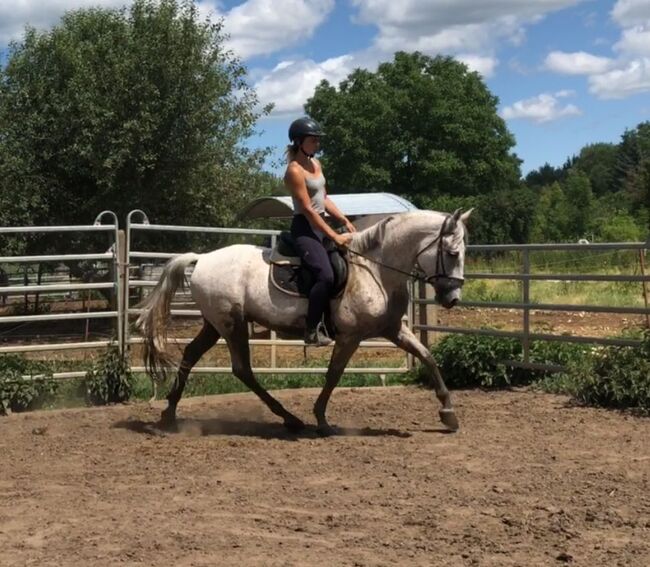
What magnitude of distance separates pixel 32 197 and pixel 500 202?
111ft

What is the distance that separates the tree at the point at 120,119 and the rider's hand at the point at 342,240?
937 centimetres

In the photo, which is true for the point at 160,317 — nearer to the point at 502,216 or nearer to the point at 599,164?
the point at 502,216

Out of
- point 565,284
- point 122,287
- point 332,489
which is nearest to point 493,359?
point 122,287

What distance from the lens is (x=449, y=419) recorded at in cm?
738

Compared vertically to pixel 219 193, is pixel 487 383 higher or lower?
lower

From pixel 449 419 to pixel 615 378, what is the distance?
1890mm

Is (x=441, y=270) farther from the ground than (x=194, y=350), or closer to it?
farther from the ground

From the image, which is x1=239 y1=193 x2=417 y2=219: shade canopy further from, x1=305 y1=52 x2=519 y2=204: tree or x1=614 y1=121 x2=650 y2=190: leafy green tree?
x1=614 y1=121 x2=650 y2=190: leafy green tree

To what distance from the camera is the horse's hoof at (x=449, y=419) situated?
7375 mm

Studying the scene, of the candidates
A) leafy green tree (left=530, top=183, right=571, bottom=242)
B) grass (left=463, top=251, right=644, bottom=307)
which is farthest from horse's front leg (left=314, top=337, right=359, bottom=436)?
leafy green tree (left=530, top=183, right=571, bottom=242)

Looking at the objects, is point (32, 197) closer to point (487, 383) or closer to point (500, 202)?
point (487, 383)

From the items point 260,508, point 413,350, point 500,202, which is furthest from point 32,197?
point 500,202

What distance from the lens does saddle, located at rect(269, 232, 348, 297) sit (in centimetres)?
725

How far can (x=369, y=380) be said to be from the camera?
10672 mm
